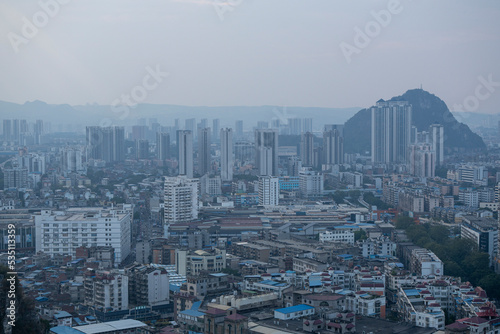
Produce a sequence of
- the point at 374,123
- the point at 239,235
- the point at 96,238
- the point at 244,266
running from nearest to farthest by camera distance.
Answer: the point at 244,266 → the point at 96,238 → the point at 239,235 → the point at 374,123

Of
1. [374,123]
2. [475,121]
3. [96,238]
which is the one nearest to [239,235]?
[96,238]

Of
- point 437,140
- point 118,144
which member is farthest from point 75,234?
point 437,140

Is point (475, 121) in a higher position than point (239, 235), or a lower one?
higher

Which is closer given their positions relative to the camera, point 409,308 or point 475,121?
point 409,308

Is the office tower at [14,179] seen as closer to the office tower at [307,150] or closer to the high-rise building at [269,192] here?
the high-rise building at [269,192]

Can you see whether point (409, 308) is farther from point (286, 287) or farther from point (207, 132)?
point (207, 132)

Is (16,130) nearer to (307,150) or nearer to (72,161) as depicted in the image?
(72,161)

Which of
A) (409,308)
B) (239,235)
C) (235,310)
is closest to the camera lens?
(235,310)
